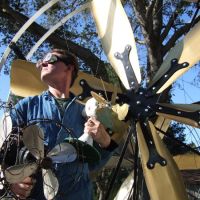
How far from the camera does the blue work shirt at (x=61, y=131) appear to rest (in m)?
3.21

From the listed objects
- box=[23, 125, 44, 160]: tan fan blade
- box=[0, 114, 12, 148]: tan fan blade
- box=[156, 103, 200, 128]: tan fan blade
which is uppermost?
box=[156, 103, 200, 128]: tan fan blade

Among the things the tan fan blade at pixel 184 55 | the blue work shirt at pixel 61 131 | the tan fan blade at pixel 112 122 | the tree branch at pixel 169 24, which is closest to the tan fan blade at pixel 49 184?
the blue work shirt at pixel 61 131

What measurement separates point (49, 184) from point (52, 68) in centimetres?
87

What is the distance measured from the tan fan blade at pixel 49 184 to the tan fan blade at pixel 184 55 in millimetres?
1235

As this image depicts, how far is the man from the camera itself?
126 inches

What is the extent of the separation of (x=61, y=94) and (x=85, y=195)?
711mm

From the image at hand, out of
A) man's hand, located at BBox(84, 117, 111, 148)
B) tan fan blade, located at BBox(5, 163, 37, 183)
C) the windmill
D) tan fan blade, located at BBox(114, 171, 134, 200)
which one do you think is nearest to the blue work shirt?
man's hand, located at BBox(84, 117, 111, 148)

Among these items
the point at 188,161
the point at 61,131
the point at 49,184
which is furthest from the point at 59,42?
the point at 49,184

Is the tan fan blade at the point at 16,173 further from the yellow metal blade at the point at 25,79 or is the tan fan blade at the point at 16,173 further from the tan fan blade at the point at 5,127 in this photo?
the yellow metal blade at the point at 25,79

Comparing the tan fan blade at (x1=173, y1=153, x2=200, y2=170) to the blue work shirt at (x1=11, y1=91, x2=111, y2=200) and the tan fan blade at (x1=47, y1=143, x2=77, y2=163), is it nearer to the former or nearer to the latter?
the blue work shirt at (x1=11, y1=91, x2=111, y2=200)

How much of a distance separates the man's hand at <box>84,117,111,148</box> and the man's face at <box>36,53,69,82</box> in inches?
17.4

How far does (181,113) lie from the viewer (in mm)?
3783

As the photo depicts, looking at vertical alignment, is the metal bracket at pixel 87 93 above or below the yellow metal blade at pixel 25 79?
below

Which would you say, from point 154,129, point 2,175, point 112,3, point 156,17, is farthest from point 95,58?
point 2,175
